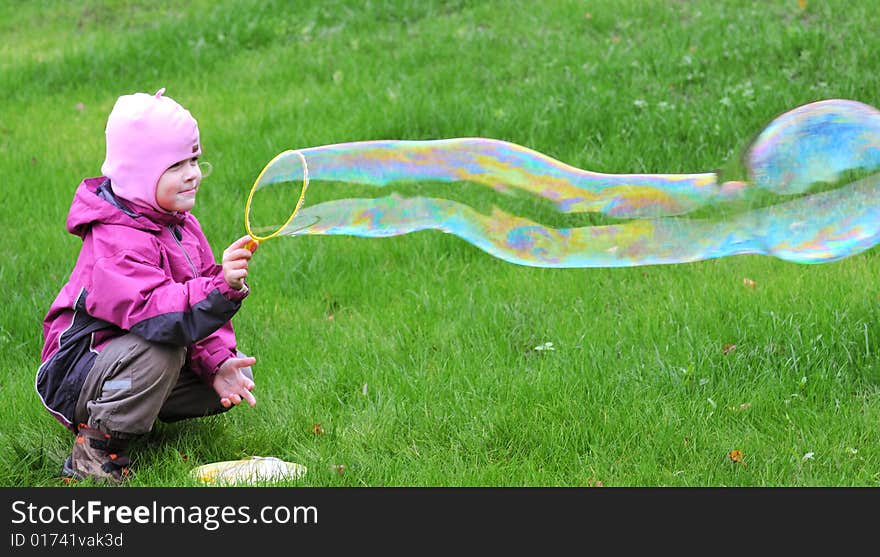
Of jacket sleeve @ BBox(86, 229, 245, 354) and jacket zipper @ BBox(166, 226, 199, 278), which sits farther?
jacket zipper @ BBox(166, 226, 199, 278)

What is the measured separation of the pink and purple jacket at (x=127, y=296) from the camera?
3514 millimetres

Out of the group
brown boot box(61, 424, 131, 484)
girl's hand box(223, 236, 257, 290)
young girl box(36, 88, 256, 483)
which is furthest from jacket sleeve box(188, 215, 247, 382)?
girl's hand box(223, 236, 257, 290)

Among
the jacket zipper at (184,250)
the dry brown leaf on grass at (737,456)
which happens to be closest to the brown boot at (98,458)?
the jacket zipper at (184,250)

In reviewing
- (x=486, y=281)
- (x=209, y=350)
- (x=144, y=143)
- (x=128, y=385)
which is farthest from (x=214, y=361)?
(x=486, y=281)

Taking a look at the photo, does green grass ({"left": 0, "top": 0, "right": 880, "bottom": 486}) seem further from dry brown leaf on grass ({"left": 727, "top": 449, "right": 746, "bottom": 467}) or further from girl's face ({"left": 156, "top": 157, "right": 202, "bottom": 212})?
girl's face ({"left": 156, "top": 157, "right": 202, "bottom": 212})

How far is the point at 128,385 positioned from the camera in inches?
143

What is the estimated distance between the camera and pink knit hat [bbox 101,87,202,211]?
141 inches

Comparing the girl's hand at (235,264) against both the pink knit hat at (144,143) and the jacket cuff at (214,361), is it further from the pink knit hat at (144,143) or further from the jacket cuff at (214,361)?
the jacket cuff at (214,361)

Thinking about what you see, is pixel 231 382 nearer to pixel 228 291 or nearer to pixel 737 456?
pixel 228 291

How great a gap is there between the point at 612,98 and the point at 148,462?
13.0 feet

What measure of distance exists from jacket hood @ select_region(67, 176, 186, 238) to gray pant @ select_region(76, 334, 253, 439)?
375 millimetres

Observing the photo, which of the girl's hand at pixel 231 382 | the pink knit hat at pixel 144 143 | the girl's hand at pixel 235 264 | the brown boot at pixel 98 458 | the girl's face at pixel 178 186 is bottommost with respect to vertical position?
the brown boot at pixel 98 458

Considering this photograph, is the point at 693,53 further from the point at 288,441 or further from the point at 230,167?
the point at 288,441

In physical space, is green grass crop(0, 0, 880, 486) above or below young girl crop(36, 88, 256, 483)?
below
